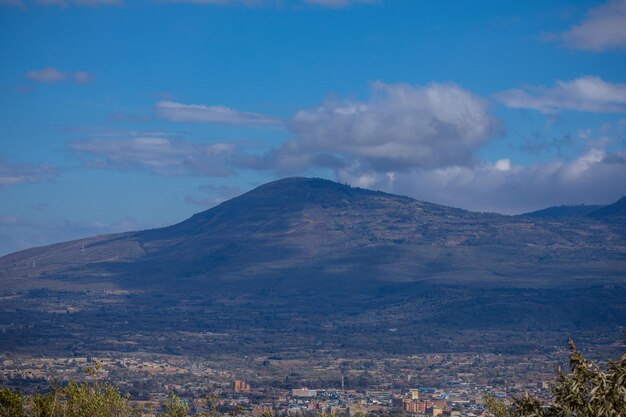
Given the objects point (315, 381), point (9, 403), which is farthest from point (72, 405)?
point (315, 381)

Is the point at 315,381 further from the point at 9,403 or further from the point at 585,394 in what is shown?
the point at 585,394

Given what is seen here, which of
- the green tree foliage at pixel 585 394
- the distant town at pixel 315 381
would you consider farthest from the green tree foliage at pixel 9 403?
the distant town at pixel 315 381

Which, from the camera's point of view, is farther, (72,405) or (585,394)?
(72,405)

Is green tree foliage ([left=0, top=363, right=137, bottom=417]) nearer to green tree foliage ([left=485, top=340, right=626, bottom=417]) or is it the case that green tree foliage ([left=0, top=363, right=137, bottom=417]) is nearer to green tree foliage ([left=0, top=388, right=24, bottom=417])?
green tree foliage ([left=0, top=388, right=24, bottom=417])

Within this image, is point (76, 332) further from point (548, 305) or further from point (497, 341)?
point (548, 305)

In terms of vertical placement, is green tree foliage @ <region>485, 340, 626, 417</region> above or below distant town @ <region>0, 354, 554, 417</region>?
above

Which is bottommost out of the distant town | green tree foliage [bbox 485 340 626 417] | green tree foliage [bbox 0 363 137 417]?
the distant town

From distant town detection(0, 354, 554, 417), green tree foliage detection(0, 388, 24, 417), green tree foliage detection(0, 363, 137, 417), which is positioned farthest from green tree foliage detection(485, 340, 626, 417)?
distant town detection(0, 354, 554, 417)

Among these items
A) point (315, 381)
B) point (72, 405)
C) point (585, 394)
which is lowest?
point (315, 381)

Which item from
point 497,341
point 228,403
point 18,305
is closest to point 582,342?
point 497,341
